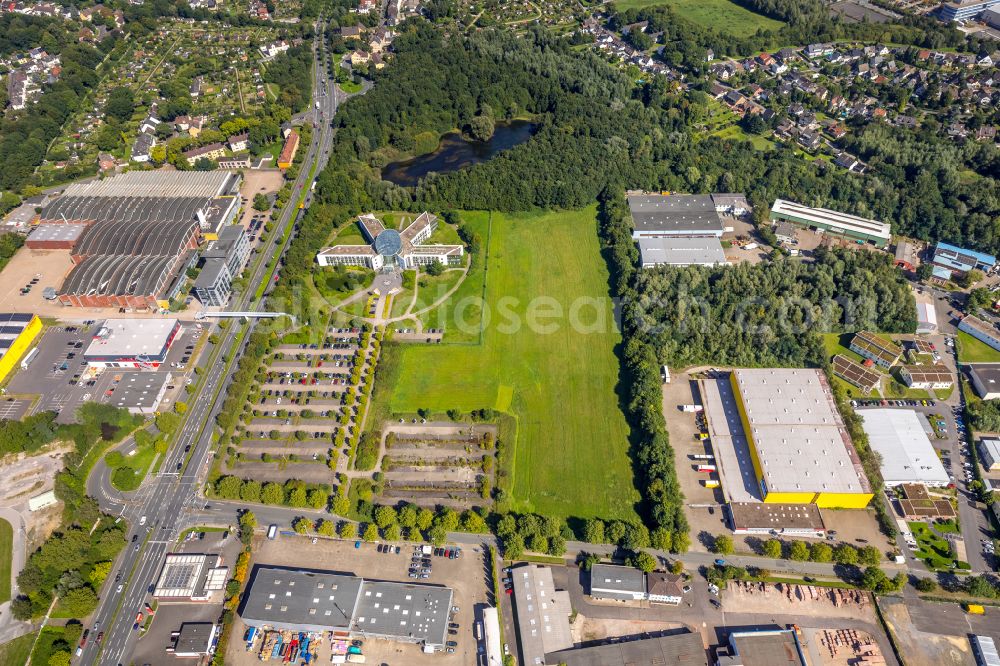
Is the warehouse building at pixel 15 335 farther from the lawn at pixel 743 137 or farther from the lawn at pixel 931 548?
the lawn at pixel 743 137

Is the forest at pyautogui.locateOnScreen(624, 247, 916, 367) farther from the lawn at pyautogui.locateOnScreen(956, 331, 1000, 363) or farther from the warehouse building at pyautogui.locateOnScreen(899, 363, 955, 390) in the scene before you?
the warehouse building at pyautogui.locateOnScreen(899, 363, 955, 390)

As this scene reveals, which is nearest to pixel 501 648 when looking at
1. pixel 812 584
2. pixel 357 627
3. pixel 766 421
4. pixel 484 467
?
pixel 357 627

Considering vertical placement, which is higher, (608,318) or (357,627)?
(608,318)

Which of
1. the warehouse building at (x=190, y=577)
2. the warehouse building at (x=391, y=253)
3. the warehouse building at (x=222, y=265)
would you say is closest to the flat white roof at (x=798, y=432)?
the warehouse building at (x=391, y=253)

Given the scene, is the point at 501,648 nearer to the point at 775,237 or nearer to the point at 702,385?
the point at 702,385

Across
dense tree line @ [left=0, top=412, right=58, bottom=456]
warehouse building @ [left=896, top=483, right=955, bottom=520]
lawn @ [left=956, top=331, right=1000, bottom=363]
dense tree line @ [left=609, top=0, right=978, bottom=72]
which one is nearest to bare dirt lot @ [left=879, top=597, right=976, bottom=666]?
warehouse building @ [left=896, top=483, right=955, bottom=520]

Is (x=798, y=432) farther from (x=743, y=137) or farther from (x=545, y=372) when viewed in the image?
(x=743, y=137)

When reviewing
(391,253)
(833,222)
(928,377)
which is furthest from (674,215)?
(391,253)
